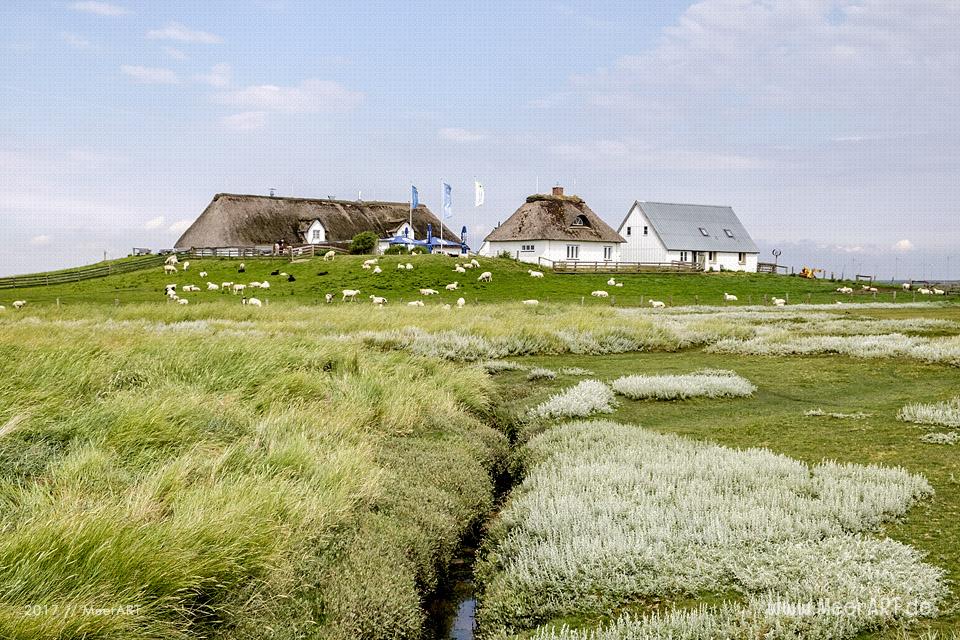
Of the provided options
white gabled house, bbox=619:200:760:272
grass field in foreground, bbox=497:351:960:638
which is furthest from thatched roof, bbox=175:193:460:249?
grass field in foreground, bbox=497:351:960:638

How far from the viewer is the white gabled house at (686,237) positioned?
7425 cm

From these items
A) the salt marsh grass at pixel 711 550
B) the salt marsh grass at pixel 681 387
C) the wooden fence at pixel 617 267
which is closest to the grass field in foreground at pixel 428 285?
the wooden fence at pixel 617 267

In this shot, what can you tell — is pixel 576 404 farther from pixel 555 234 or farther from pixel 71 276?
pixel 555 234

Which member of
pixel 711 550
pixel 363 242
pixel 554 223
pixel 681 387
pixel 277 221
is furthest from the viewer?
pixel 277 221

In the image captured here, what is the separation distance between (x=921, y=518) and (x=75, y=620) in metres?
7.32

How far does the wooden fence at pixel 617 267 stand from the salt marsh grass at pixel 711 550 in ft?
176

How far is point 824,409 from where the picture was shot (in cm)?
1227

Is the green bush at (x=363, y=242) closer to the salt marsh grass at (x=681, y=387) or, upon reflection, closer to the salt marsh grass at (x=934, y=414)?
the salt marsh grass at (x=681, y=387)

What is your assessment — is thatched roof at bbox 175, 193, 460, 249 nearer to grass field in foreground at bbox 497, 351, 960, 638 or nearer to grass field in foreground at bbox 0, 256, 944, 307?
grass field in foreground at bbox 0, 256, 944, 307

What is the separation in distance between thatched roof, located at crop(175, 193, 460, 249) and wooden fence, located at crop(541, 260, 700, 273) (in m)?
24.4

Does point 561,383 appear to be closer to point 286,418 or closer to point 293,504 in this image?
point 286,418

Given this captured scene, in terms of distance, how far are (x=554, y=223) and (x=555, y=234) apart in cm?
197

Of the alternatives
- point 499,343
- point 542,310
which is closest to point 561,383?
point 499,343

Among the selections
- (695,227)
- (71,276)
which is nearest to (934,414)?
(71,276)
